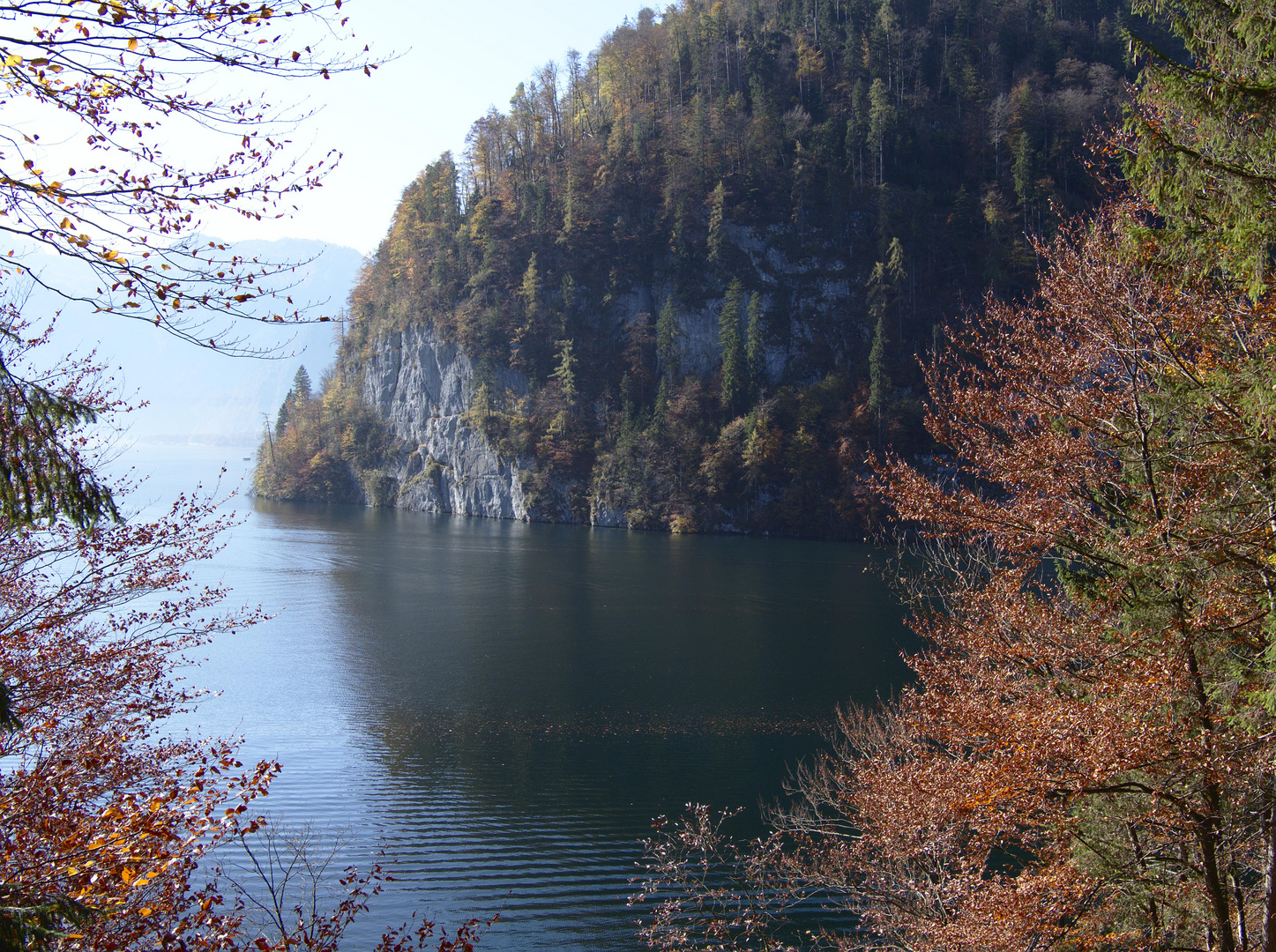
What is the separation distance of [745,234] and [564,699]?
58829 millimetres

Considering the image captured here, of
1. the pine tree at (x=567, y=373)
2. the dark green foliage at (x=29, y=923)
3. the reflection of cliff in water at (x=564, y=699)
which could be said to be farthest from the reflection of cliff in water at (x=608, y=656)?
the pine tree at (x=567, y=373)

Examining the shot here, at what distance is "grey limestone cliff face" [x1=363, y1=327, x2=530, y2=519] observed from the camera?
7500 cm

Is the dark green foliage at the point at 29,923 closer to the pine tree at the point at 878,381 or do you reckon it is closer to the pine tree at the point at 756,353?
the pine tree at the point at 878,381

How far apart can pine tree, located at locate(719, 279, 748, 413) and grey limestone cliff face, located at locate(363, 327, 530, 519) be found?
20.9 meters

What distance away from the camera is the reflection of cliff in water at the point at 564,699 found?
49.1 ft

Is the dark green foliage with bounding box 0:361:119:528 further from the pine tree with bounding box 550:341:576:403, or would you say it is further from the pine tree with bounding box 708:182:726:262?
the pine tree with bounding box 708:182:726:262

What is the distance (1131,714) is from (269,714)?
74.8 feet

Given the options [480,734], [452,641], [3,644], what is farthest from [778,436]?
[3,644]

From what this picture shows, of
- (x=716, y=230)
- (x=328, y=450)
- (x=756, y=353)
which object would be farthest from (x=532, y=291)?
(x=328, y=450)

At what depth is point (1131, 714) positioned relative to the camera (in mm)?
6551

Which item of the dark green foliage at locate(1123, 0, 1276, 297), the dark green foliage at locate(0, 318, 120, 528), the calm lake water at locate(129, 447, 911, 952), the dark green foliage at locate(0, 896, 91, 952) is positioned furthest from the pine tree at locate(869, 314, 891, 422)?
the dark green foliage at locate(0, 896, 91, 952)

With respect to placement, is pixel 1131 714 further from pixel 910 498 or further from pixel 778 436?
pixel 778 436

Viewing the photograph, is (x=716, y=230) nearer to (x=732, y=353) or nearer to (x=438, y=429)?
(x=732, y=353)

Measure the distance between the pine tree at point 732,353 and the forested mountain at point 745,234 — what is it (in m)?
0.24
